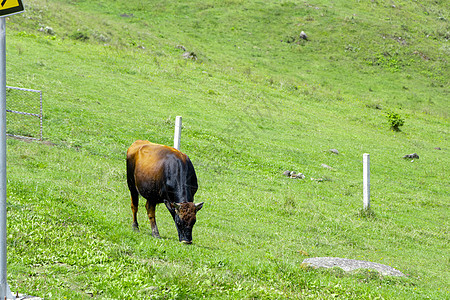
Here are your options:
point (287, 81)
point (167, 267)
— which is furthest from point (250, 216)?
point (287, 81)

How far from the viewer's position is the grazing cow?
9.33 meters

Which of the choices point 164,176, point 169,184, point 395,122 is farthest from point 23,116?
point 395,122

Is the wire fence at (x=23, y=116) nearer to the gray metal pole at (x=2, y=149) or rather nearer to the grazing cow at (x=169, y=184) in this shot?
the grazing cow at (x=169, y=184)

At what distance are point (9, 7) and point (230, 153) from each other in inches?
705

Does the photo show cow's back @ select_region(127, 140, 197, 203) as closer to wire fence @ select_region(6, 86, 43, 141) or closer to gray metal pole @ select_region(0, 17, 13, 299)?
gray metal pole @ select_region(0, 17, 13, 299)

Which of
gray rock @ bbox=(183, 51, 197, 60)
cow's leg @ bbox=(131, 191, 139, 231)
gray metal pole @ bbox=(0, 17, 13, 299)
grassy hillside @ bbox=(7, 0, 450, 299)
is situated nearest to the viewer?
gray metal pole @ bbox=(0, 17, 13, 299)

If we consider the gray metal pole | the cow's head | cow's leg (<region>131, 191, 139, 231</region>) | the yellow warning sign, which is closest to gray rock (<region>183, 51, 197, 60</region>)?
cow's leg (<region>131, 191, 139, 231</region>)

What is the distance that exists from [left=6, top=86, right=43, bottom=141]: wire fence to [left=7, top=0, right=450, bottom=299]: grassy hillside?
61cm

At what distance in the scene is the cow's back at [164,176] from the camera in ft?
31.5

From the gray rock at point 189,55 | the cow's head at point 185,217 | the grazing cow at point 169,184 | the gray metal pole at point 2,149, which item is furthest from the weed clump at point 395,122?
the gray metal pole at point 2,149

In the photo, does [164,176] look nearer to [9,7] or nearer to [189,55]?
[9,7]

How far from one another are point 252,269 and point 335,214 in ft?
28.3

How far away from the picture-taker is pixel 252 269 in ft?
27.5

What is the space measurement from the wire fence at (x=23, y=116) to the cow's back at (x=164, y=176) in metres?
8.12
